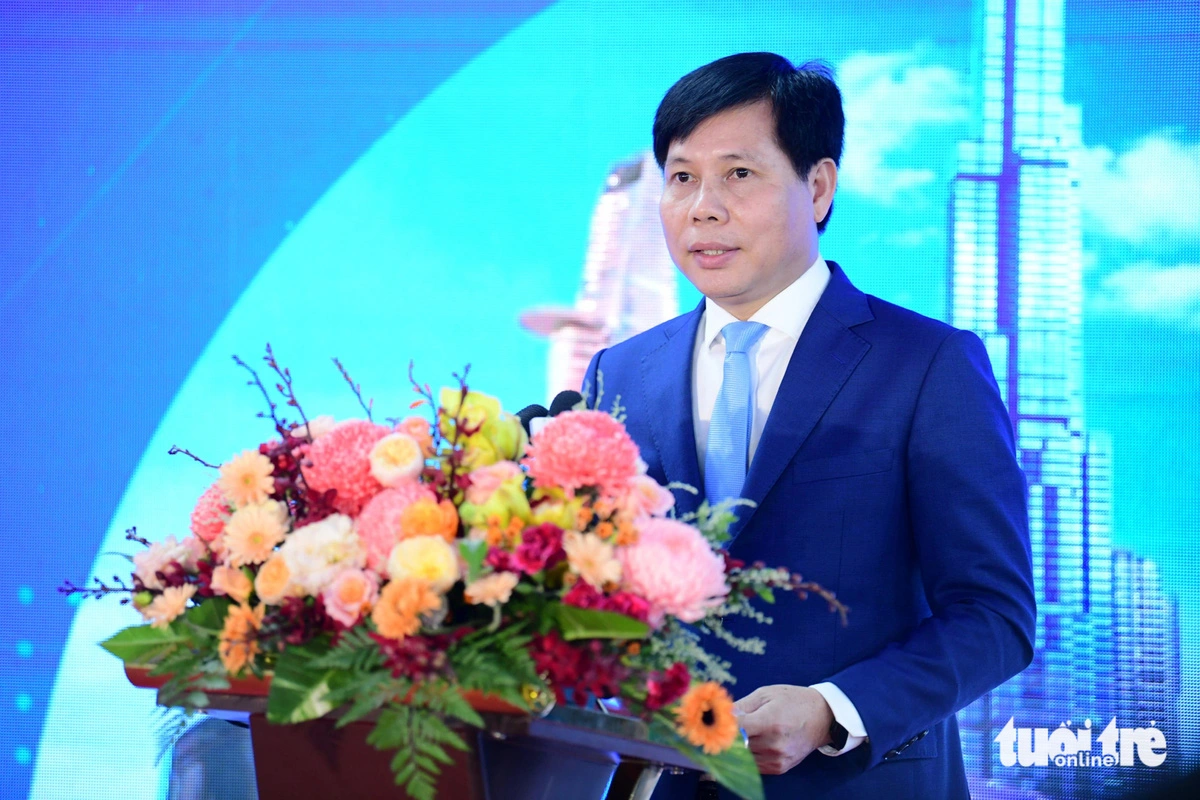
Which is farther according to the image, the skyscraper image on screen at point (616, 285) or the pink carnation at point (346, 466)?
the skyscraper image on screen at point (616, 285)

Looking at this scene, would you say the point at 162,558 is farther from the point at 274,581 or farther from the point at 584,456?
the point at 584,456

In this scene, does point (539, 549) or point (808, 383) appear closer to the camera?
point (539, 549)

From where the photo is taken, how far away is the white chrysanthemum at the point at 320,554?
979mm

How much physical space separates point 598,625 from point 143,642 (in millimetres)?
449

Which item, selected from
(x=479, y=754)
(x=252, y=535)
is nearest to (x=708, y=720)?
(x=479, y=754)

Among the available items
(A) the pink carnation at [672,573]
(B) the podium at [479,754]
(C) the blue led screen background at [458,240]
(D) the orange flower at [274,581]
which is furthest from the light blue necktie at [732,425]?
(C) the blue led screen background at [458,240]

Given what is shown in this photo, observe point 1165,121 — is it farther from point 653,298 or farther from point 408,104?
point 408,104

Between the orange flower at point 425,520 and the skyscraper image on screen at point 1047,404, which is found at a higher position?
the skyscraper image on screen at point 1047,404

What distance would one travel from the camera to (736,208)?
1817 mm

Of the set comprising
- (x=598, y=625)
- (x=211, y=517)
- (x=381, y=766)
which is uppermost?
(x=211, y=517)

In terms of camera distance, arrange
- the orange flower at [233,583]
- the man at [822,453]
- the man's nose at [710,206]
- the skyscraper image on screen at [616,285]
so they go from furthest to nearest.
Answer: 1. the skyscraper image on screen at [616,285]
2. the man's nose at [710,206]
3. the man at [822,453]
4. the orange flower at [233,583]

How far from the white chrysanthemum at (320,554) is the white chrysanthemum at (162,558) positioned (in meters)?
0.19

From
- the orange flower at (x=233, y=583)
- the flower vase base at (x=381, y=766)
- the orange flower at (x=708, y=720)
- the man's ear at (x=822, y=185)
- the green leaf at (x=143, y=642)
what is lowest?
the flower vase base at (x=381, y=766)

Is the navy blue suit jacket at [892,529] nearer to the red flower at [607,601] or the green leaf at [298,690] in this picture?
the red flower at [607,601]
